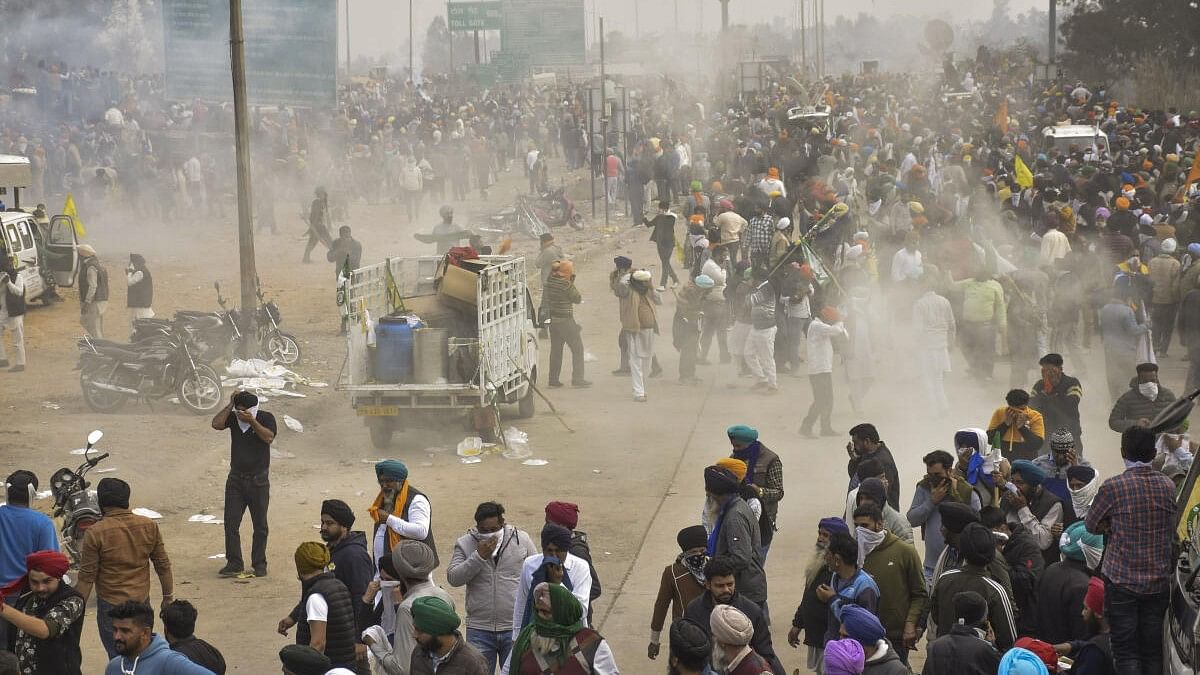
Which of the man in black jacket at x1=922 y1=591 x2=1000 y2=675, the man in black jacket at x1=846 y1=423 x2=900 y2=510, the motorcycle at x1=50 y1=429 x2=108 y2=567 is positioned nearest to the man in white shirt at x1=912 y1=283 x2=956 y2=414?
the man in black jacket at x1=846 y1=423 x2=900 y2=510

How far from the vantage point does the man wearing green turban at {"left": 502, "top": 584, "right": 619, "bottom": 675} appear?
6074mm

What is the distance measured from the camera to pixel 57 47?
5384 cm

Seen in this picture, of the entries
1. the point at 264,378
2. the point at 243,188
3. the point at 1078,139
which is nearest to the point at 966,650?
the point at 264,378

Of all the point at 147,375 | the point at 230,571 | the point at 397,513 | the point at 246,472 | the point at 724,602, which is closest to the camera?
the point at 724,602

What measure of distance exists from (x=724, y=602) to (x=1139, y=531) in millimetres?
1809

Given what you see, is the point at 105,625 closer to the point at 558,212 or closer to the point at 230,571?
the point at 230,571

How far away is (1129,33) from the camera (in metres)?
46.8

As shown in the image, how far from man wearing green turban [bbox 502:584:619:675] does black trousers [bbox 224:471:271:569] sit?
5008 millimetres

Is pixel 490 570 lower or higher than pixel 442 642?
lower

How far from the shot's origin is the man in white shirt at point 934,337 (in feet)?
49.9

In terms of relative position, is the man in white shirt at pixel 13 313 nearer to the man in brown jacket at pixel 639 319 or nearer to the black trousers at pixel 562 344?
the black trousers at pixel 562 344

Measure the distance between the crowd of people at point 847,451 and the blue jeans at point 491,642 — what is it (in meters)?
0.03

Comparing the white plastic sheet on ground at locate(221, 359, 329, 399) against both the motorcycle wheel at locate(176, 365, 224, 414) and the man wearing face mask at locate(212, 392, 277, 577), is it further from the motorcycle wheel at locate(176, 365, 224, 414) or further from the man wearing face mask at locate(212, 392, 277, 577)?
the man wearing face mask at locate(212, 392, 277, 577)

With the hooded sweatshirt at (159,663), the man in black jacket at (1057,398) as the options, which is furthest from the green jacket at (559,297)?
the hooded sweatshirt at (159,663)
